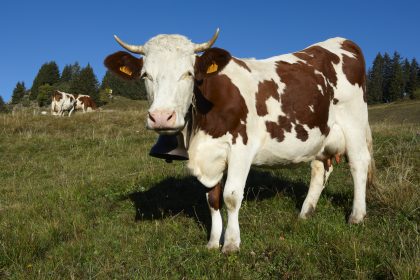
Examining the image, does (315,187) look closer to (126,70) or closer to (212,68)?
(212,68)

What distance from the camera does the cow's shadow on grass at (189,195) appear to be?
6465mm

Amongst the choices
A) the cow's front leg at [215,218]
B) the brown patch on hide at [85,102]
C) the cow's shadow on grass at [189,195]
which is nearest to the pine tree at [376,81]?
the brown patch on hide at [85,102]

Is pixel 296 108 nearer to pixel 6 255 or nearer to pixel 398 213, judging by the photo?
pixel 398 213

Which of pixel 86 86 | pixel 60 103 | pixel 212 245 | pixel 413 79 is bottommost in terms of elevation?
pixel 212 245

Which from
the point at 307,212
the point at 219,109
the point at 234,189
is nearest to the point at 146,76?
the point at 219,109

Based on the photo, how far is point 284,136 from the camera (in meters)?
5.50

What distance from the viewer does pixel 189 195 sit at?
743 centimetres

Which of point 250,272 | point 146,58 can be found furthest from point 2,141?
point 250,272

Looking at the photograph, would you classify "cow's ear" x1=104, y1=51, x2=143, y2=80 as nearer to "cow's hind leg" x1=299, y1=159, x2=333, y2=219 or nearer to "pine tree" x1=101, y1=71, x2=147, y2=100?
"cow's hind leg" x1=299, y1=159, x2=333, y2=219

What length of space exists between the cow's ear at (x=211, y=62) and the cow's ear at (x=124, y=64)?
67 centimetres

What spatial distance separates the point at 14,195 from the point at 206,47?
5.19m

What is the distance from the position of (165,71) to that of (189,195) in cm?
351

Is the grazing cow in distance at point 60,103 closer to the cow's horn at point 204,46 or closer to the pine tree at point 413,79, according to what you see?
the cow's horn at point 204,46

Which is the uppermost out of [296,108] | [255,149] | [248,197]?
[296,108]
